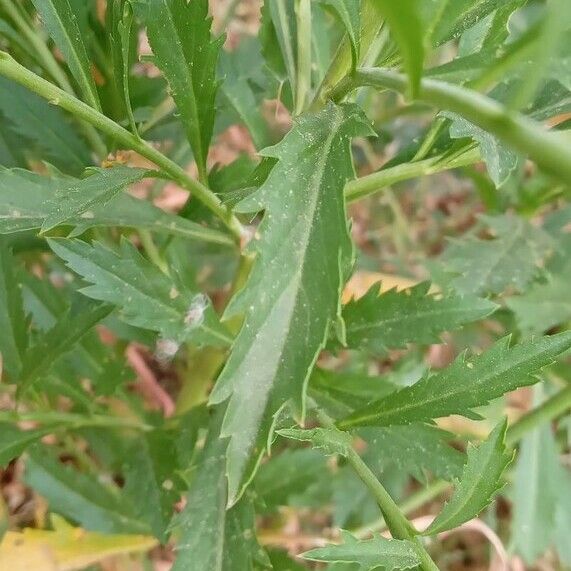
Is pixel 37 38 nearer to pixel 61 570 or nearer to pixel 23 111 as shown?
pixel 23 111

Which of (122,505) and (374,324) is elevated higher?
(374,324)

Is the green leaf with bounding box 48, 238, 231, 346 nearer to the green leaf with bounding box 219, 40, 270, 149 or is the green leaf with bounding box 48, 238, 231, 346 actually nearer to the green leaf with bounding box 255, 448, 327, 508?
the green leaf with bounding box 219, 40, 270, 149

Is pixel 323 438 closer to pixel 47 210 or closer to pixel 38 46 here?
pixel 47 210

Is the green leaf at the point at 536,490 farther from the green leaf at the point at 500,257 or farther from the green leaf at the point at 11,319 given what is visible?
the green leaf at the point at 11,319

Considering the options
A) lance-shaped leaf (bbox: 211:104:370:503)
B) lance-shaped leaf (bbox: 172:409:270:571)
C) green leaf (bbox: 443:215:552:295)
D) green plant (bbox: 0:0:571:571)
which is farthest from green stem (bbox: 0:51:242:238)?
green leaf (bbox: 443:215:552:295)

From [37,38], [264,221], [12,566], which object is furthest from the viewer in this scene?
[12,566]

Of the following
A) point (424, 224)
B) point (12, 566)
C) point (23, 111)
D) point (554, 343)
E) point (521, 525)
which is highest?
point (424, 224)

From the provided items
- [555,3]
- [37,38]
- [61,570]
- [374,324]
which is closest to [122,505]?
[61,570]
